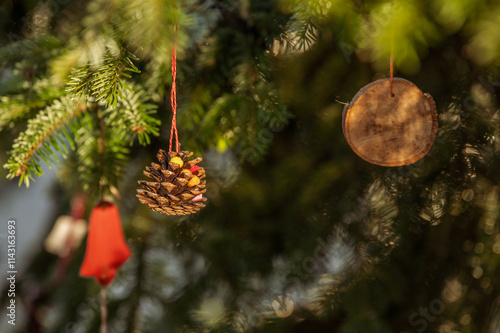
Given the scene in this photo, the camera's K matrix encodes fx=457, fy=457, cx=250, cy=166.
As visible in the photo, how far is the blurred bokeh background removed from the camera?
0.61 metres

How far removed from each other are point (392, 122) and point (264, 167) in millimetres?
338

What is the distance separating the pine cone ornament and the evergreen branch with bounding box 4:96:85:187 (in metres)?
0.14

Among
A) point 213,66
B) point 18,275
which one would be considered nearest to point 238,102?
point 213,66

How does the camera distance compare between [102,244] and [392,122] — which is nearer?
→ [392,122]

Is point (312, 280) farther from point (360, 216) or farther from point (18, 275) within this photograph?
Answer: point (18, 275)

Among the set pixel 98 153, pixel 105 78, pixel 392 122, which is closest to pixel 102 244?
pixel 98 153

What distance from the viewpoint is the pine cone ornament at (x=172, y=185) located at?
1.84 ft

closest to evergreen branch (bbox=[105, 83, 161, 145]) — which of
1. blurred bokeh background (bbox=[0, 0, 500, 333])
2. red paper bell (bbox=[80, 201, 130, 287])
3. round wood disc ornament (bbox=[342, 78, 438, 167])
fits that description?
blurred bokeh background (bbox=[0, 0, 500, 333])

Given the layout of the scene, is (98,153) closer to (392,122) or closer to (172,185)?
(172,185)

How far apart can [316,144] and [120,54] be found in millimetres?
403

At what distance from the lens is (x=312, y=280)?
2.57 ft

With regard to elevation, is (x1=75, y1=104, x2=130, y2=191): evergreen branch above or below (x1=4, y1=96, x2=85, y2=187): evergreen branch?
below

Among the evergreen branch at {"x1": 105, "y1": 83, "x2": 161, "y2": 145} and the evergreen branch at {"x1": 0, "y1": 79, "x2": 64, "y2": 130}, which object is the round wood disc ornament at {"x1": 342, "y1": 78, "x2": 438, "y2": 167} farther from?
the evergreen branch at {"x1": 0, "y1": 79, "x2": 64, "y2": 130}

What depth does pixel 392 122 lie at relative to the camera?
56 centimetres
